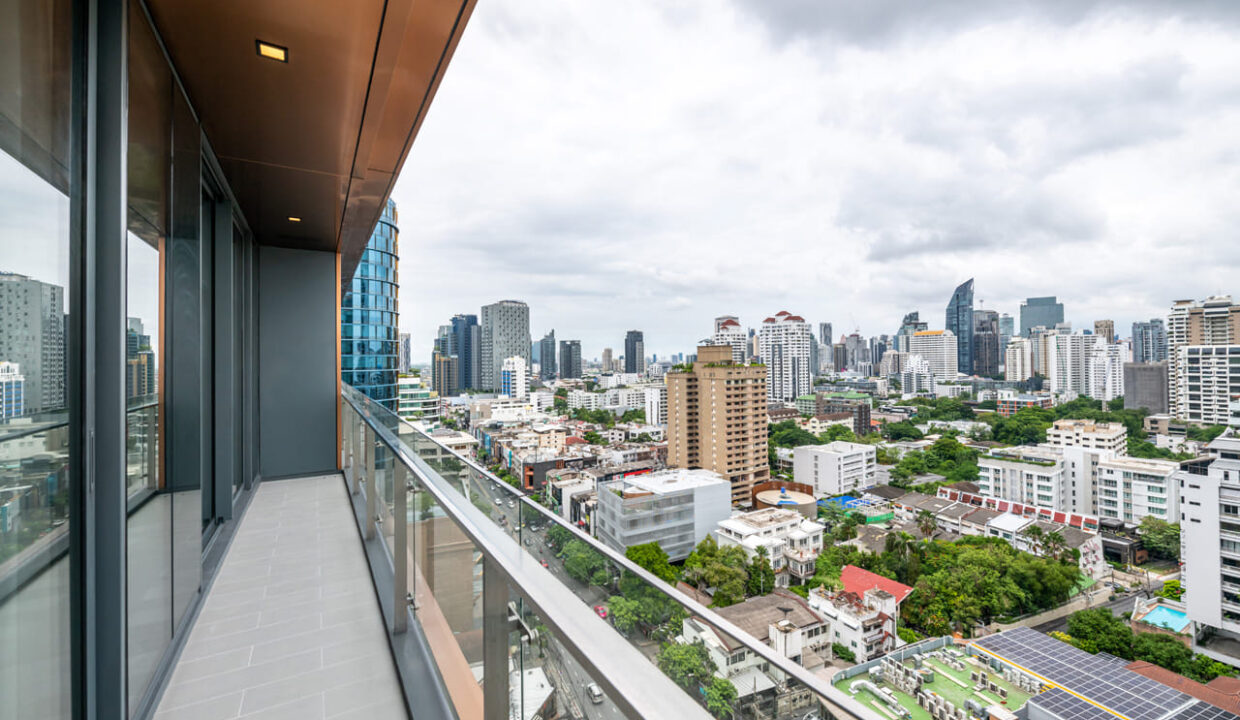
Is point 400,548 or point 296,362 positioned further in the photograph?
point 296,362

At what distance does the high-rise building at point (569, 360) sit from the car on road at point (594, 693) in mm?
77662

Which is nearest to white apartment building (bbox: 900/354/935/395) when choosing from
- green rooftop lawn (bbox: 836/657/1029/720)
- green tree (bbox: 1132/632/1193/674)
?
green tree (bbox: 1132/632/1193/674)

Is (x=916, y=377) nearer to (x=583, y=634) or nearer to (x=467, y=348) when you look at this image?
(x=467, y=348)

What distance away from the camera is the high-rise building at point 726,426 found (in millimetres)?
28328

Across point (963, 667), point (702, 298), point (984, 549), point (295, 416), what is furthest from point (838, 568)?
point (702, 298)

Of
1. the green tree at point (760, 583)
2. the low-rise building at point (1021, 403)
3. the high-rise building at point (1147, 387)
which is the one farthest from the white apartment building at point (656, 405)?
the green tree at point (760, 583)

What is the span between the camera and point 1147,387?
3909 cm

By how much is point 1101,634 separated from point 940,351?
78.8m

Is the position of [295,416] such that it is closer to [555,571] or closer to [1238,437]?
[555,571]

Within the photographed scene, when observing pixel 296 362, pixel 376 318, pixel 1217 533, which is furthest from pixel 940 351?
pixel 296 362

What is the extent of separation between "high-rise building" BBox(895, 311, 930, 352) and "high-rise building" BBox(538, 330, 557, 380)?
196 ft

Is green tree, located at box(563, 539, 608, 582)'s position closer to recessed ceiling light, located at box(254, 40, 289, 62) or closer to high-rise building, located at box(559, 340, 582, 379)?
recessed ceiling light, located at box(254, 40, 289, 62)

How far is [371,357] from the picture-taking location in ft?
47.7

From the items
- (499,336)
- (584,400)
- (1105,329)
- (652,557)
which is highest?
(1105,329)
